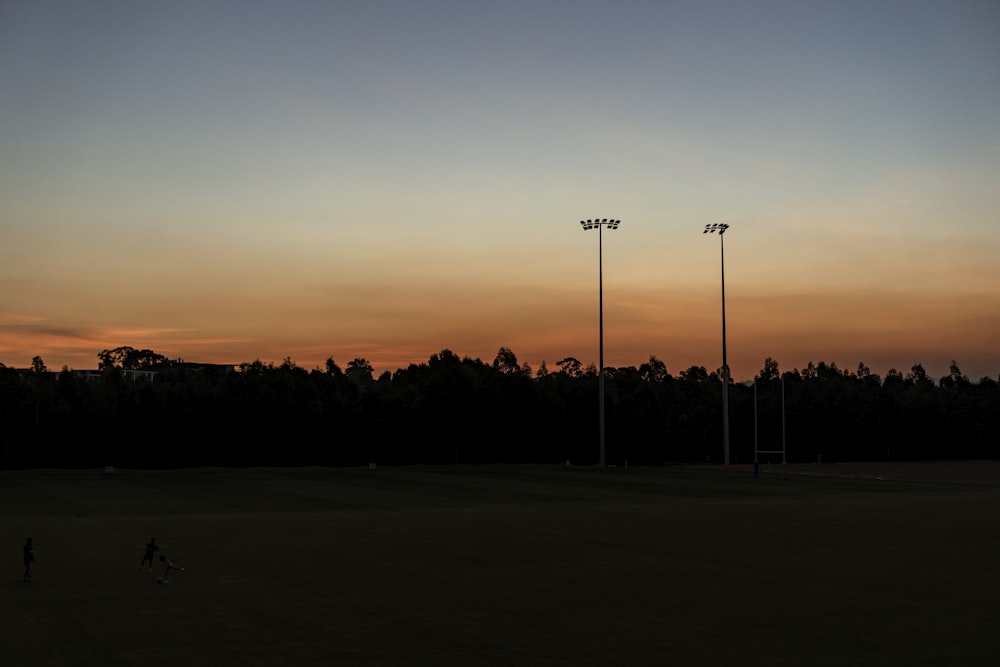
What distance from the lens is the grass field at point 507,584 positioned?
840 inches

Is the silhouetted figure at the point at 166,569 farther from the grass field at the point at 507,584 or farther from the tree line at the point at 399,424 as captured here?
the tree line at the point at 399,424

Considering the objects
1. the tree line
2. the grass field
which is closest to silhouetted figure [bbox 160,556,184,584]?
the grass field

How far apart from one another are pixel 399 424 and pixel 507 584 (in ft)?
302

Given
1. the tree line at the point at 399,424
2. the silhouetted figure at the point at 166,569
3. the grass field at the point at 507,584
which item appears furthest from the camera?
the tree line at the point at 399,424

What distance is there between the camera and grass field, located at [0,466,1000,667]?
21344 millimetres

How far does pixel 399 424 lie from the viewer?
121 meters

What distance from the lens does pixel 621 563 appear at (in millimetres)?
33812

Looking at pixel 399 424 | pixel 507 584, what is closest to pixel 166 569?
pixel 507 584

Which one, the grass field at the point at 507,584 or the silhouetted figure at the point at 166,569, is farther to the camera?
the silhouetted figure at the point at 166,569

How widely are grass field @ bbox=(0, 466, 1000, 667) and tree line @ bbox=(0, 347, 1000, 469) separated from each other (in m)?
48.9

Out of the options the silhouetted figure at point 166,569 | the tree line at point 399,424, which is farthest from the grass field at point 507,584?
the tree line at point 399,424

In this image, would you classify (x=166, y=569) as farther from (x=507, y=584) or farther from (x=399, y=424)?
(x=399, y=424)

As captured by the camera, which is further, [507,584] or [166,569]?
[507,584]

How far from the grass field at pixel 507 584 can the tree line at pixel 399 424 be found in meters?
48.9
